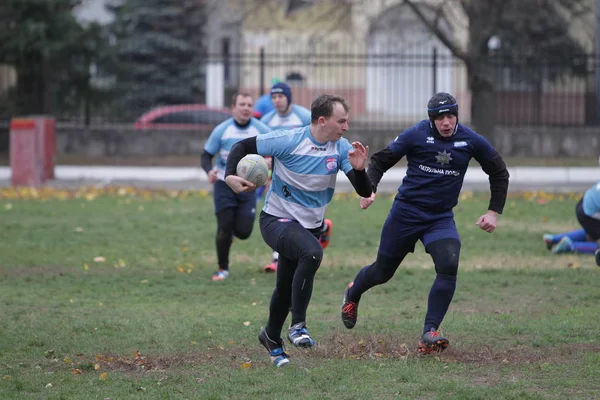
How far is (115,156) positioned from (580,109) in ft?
44.8

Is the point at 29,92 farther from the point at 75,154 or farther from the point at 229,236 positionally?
the point at 229,236

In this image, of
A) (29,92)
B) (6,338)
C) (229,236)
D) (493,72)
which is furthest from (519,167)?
(6,338)

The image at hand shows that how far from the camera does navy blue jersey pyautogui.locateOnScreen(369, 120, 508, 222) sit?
7867 millimetres

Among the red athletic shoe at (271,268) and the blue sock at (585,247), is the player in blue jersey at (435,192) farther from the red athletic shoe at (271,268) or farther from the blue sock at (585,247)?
the blue sock at (585,247)

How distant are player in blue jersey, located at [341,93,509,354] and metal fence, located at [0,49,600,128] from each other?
1878cm

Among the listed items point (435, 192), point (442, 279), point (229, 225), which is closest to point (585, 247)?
point (229, 225)

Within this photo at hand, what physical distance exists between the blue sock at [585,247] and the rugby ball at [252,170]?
6.69 m

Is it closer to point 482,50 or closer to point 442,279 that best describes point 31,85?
point 482,50

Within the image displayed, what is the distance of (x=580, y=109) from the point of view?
31.0m

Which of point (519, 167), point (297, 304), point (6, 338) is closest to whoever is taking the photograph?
point (297, 304)

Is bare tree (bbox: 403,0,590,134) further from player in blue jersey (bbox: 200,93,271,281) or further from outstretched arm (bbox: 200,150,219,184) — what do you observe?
outstretched arm (bbox: 200,150,219,184)

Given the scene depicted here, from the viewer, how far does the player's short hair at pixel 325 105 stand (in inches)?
291

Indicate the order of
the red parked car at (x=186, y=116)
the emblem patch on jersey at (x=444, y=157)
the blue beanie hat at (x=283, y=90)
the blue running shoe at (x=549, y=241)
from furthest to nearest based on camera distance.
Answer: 1. the red parked car at (x=186, y=116)
2. the blue running shoe at (x=549, y=241)
3. the blue beanie hat at (x=283, y=90)
4. the emblem patch on jersey at (x=444, y=157)

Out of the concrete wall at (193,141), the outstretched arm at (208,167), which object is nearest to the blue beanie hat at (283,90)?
the outstretched arm at (208,167)
